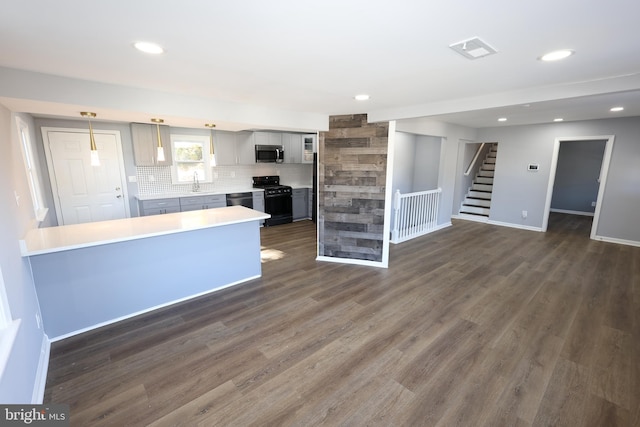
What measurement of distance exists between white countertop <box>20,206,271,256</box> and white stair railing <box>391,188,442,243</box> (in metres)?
2.92

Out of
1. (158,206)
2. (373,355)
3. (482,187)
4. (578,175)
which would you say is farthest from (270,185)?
(578,175)

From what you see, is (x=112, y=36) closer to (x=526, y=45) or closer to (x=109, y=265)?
(x=109, y=265)

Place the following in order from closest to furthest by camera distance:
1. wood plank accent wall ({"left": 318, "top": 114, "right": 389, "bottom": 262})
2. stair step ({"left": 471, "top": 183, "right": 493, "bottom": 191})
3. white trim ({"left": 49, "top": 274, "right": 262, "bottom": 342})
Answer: white trim ({"left": 49, "top": 274, "right": 262, "bottom": 342}) < wood plank accent wall ({"left": 318, "top": 114, "right": 389, "bottom": 262}) < stair step ({"left": 471, "top": 183, "right": 493, "bottom": 191})

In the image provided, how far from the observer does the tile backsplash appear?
5.28m

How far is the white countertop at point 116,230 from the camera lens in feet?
7.83

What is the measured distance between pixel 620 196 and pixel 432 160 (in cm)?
349

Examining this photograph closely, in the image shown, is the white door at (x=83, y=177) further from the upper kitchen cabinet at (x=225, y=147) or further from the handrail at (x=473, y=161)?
the handrail at (x=473, y=161)

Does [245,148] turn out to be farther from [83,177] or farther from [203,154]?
[83,177]

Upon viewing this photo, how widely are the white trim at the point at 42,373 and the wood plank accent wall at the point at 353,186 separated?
3270 millimetres

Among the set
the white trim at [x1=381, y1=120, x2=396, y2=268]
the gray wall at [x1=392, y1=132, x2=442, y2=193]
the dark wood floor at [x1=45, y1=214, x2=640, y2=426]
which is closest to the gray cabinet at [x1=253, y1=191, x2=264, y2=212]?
the dark wood floor at [x1=45, y1=214, x2=640, y2=426]

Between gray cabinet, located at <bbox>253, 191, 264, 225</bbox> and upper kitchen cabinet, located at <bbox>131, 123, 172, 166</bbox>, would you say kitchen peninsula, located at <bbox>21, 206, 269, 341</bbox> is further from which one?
gray cabinet, located at <bbox>253, 191, 264, 225</bbox>

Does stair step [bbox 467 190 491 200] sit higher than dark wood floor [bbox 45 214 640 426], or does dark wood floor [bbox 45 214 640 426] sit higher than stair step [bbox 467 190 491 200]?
stair step [bbox 467 190 491 200]

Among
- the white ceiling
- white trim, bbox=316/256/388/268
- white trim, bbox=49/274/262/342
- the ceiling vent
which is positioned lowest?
white trim, bbox=49/274/262/342

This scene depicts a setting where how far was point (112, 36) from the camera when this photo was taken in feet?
4.90
